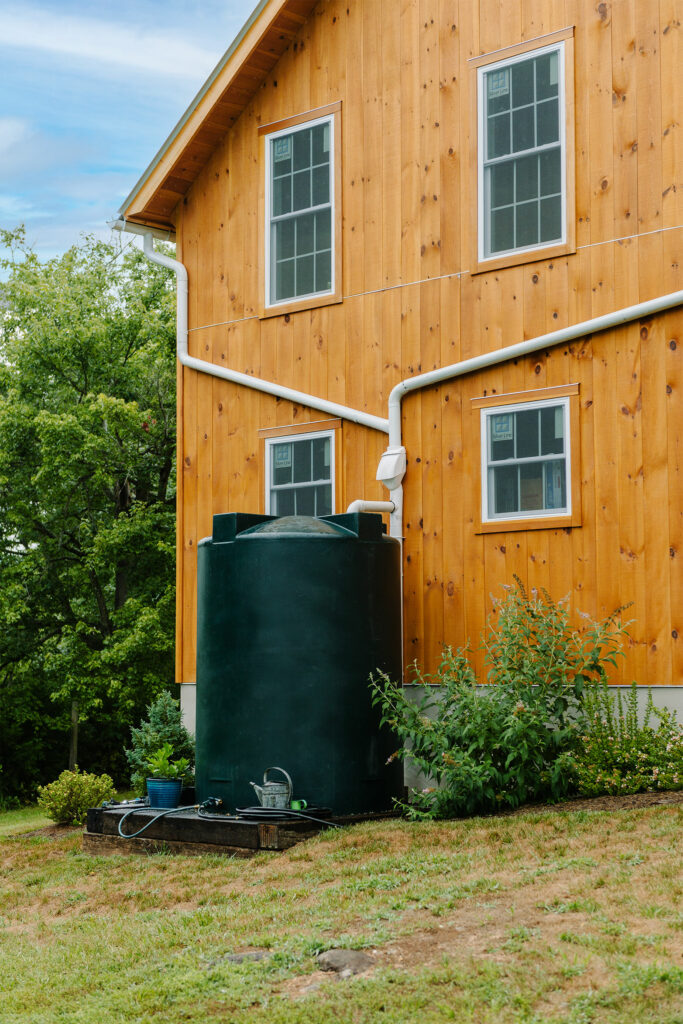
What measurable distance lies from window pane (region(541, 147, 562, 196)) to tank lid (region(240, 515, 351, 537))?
11.4 ft

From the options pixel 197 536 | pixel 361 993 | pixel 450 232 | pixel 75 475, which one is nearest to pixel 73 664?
pixel 75 475

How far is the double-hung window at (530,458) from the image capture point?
965 cm

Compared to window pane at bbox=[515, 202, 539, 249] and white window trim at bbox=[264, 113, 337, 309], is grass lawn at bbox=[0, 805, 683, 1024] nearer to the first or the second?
window pane at bbox=[515, 202, 539, 249]

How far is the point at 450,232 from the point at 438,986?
24.2ft

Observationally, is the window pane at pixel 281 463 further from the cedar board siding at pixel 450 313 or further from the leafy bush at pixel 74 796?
the leafy bush at pixel 74 796

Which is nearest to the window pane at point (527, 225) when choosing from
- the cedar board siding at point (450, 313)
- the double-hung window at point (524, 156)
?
the double-hung window at point (524, 156)

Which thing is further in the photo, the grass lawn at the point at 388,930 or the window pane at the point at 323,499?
the window pane at the point at 323,499

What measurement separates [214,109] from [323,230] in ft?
5.77

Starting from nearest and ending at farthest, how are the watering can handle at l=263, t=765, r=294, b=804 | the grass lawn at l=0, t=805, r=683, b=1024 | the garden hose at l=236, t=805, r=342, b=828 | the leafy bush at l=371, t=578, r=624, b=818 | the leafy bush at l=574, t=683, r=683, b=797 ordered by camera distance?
the grass lawn at l=0, t=805, r=683, b=1024
the leafy bush at l=574, t=683, r=683, b=797
the leafy bush at l=371, t=578, r=624, b=818
the garden hose at l=236, t=805, r=342, b=828
the watering can handle at l=263, t=765, r=294, b=804

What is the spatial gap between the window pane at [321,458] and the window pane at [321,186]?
94.6 inches

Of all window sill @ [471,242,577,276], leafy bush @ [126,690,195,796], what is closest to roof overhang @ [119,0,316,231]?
window sill @ [471,242,577,276]

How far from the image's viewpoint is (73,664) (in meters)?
18.4

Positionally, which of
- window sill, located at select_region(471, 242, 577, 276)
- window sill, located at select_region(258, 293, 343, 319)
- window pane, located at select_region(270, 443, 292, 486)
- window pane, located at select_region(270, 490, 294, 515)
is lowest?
window pane, located at select_region(270, 490, 294, 515)

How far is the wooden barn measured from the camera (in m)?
9.38
